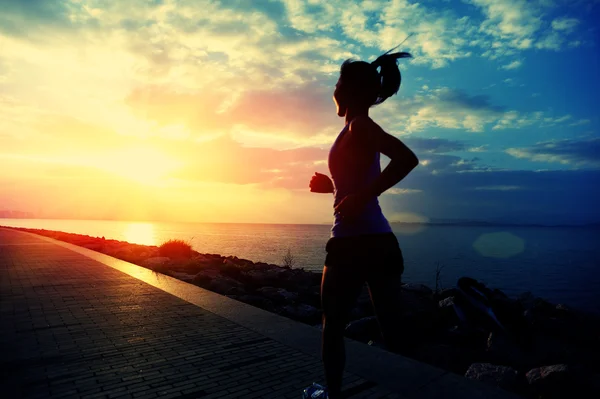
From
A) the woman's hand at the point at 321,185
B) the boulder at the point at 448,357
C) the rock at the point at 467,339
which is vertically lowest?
the rock at the point at 467,339

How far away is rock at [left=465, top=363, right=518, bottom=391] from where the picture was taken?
165 inches

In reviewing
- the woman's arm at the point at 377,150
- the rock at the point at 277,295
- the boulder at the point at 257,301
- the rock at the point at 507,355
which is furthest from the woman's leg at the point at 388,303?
the rock at the point at 277,295

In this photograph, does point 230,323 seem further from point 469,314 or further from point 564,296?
point 564,296

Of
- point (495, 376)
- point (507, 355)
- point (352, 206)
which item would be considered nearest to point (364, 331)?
point (507, 355)

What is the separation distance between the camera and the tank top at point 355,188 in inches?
84.0

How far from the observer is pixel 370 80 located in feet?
7.26

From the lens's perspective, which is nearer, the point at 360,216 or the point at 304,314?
the point at 360,216

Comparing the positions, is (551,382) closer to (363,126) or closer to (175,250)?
(363,126)

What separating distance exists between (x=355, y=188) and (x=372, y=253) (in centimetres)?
36

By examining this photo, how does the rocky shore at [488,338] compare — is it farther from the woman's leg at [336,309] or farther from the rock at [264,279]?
the woman's leg at [336,309]

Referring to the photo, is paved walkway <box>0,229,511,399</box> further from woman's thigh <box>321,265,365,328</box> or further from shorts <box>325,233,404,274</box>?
shorts <box>325,233,404,274</box>

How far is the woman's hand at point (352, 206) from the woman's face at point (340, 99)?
564 mm

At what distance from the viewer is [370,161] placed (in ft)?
7.00

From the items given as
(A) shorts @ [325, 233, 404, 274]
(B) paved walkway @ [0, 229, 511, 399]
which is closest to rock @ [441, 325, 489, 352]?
(B) paved walkway @ [0, 229, 511, 399]
